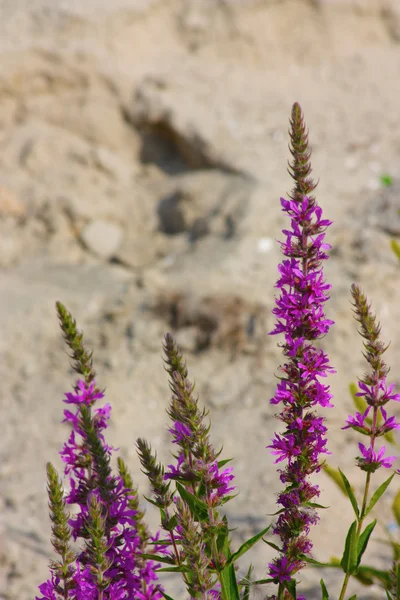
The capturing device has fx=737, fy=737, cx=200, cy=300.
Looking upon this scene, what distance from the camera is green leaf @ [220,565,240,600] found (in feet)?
6.18

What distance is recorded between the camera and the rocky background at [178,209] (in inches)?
198

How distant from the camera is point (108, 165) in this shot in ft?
25.5

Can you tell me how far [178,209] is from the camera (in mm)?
7125

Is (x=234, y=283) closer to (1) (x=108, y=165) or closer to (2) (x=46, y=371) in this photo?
(2) (x=46, y=371)

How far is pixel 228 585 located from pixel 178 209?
544cm

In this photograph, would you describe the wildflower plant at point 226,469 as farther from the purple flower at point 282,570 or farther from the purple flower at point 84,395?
the purple flower at point 84,395

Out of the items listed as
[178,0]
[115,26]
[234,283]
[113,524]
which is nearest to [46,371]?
[234,283]

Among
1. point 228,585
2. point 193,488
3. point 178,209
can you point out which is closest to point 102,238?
point 178,209

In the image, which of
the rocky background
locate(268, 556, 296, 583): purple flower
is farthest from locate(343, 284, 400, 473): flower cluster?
the rocky background

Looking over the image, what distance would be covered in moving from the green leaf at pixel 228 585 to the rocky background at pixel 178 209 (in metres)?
1.95

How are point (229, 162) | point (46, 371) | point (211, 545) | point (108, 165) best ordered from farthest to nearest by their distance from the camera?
point (108, 165) → point (229, 162) → point (46, 371) → point (211, 545)

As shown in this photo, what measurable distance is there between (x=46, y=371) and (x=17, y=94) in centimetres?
383

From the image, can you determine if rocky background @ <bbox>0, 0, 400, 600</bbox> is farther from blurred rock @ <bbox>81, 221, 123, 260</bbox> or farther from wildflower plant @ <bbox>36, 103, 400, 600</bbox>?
wildflower plant @ <bbox>36, 103, 400, 600</bbox>

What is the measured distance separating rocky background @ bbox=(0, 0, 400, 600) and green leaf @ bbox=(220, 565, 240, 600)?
1.95 metres
